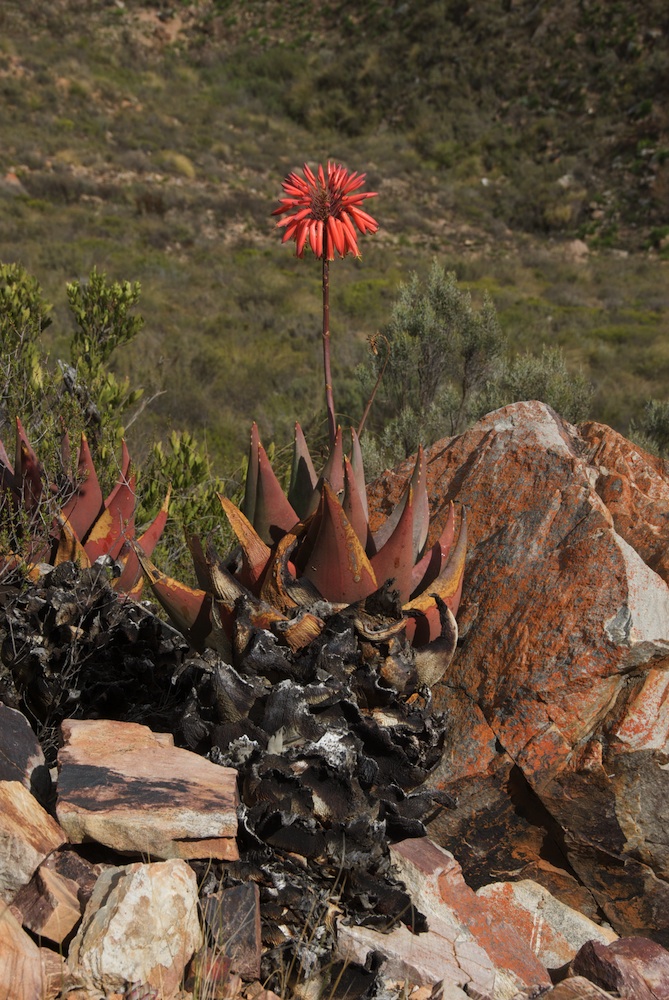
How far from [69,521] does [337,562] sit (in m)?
1.42

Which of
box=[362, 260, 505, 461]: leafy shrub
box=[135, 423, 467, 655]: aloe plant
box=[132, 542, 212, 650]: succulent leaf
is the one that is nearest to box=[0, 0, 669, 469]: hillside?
box=[362, 260, 505, 461]: leafy shrub

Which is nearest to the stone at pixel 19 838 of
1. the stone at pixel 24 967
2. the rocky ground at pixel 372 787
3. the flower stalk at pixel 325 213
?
the rocky ground at pixel 372 787

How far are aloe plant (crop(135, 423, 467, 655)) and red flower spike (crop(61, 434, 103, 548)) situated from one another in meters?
0.84

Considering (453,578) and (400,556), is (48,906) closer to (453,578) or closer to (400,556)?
(400,556)

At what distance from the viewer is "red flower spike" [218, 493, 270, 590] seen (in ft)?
8.58

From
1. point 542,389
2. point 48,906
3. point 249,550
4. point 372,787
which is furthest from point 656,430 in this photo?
point 48,906

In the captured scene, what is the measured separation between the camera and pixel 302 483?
312cm

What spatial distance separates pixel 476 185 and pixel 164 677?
30.1m

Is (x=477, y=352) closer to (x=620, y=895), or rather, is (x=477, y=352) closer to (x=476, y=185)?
(x=620, y=895)

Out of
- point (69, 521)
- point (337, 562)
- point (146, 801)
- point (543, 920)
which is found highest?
point (337, 562)

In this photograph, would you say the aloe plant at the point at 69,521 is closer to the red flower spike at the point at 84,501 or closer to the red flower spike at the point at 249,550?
the red flower spike at the point at 84,501

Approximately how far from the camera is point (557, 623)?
266cm

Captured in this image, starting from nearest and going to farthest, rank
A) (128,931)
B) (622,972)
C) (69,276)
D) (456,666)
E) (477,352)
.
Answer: (128,931) < (622,972) < (456,666) < (477,352) < (69,276)

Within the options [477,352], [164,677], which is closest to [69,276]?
[477,352]
